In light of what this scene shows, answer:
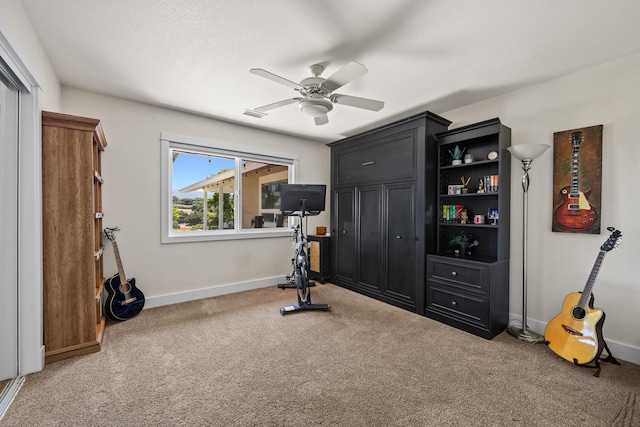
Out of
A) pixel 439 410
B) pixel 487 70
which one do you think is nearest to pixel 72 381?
pixel 439 410

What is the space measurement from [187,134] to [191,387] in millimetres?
2924

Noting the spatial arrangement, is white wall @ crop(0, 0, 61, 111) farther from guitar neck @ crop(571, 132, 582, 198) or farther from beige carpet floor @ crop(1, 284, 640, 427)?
guitar neck @ crop(571, 132, 582, 198)

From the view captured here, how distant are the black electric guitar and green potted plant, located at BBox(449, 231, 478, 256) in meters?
3.63

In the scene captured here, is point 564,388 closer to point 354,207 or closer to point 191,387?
point 191,387

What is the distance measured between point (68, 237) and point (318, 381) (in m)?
2.21

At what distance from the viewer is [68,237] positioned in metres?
2.17

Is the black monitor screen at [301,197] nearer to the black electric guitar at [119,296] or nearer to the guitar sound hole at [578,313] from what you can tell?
the black electric guitar at [119,296]

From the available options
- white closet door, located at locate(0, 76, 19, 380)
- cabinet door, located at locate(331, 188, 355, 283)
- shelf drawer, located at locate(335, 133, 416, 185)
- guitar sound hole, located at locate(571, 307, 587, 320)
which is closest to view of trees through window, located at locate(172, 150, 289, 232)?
cabinet door, located at locate(331, 188, 355, 283)

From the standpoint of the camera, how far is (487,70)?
97.8 inches

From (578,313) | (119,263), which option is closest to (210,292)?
(119,263)

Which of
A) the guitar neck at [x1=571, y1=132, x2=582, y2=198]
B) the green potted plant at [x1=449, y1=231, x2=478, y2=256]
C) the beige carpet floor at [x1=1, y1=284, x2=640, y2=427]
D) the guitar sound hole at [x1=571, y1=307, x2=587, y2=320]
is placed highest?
the guitar neck at [x1=571, y1=132, x2=582, y2=198]

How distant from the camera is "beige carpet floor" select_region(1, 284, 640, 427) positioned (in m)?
1.59

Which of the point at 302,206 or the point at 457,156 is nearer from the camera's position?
the point at 457,156

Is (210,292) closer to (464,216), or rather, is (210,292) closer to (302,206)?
(302,206)
